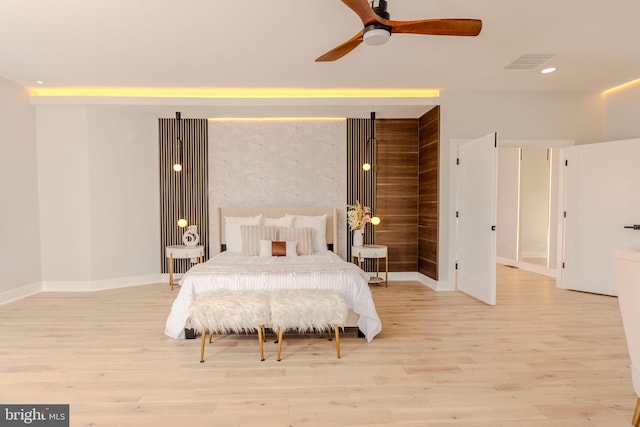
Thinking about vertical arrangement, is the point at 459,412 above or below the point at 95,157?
below

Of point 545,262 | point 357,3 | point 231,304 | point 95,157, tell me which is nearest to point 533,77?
point 357,3

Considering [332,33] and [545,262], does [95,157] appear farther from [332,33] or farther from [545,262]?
[545,262]

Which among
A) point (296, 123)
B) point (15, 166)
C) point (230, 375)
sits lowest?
point (230, 375)

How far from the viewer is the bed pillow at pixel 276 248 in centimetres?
447

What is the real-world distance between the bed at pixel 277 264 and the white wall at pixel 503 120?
1724 millimetres

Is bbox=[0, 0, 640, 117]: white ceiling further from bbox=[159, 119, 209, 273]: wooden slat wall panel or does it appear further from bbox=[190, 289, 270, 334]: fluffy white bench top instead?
bbox=[190, 289, 270, 334]: fluffy white bench top

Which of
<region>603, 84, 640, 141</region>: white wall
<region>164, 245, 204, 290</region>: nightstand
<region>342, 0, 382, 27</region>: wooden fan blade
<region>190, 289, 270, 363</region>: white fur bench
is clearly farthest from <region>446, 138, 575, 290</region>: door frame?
<region>164, 245, 204, 290</region>: nightstand

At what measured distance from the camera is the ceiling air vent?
12.0 feet

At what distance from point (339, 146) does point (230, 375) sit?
13.0 feet

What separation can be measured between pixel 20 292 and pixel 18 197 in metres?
1.26

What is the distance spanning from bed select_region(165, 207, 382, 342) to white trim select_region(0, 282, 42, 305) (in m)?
2.52

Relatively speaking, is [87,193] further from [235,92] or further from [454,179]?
[454,179]

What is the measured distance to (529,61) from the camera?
3.81 metres

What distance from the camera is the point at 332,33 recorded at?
3.17 meters
